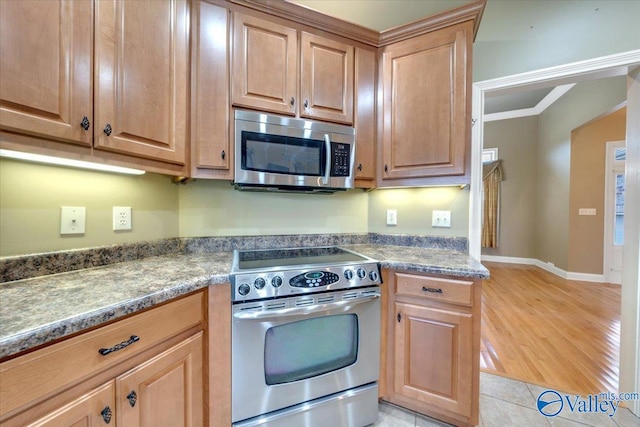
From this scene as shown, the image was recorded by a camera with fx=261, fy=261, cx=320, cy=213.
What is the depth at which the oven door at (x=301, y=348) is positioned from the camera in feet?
3.83

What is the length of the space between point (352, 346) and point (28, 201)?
5.15 feet

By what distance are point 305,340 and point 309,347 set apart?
0.05 metres

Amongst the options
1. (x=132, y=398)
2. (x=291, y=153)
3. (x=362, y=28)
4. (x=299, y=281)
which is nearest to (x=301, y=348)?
(x=299, y=281)

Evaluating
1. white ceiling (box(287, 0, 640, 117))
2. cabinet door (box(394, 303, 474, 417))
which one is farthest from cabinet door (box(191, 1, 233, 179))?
cabinet door (box(394, 303, 474, 417))

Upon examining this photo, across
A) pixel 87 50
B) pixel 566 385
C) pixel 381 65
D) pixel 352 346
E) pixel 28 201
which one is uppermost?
pixel 381 65

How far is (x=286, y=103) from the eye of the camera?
5.20ft

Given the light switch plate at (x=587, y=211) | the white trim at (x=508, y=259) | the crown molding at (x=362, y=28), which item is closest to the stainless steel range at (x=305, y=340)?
the crown molding at (x=362, y=28)

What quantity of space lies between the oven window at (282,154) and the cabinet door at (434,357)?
98 cm

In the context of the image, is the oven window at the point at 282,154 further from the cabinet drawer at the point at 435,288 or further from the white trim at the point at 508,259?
the white trim at the point at 508,259

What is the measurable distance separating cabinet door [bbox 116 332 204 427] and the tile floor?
104cm

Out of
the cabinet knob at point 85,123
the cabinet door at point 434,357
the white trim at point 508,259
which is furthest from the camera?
the white trim at point 508,259

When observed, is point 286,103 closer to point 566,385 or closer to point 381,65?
point 381,65

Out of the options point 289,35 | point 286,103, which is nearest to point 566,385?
point 286,103

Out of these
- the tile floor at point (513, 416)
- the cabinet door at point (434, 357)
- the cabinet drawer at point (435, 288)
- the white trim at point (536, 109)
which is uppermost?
the white trim at point (536, 109)
